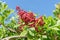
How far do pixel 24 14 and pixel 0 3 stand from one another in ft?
2.91

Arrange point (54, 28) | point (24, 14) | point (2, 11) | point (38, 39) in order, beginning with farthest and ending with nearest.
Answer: point (2, 11) → point (24, 14) → point (38, 39) → point (54, 28)

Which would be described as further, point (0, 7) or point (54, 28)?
point (0, 7)

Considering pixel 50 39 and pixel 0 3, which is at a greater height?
pixel 0 3

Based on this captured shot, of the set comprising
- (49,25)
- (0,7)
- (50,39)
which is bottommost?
(50,39)

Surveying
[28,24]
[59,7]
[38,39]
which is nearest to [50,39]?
[38,39]

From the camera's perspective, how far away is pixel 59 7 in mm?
3605

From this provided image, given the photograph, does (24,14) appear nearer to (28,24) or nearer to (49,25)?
(28,24)

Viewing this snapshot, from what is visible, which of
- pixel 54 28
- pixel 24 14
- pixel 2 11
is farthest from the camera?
pixel 2 11

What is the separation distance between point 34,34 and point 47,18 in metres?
0.23

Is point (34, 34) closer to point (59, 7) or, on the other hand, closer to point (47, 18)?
point (47, 18)

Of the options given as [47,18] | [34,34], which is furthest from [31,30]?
[47,18]

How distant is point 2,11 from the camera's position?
3453mm

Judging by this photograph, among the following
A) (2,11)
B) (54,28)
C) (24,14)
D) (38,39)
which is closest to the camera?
(54,28)

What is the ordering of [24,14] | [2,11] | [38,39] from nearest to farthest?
[38,39] < [24,14] < [2,11]
